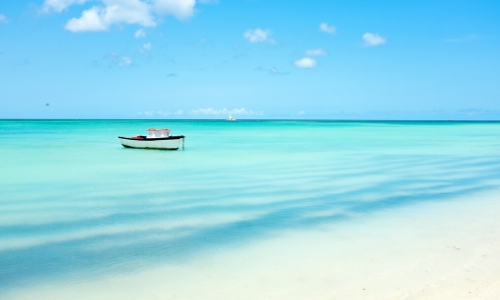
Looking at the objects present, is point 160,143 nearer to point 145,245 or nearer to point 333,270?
point 145,245

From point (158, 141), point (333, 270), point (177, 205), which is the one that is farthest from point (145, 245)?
point (158, 141)

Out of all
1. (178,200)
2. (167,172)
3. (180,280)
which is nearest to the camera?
(180,280)

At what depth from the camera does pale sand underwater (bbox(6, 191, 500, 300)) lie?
14.0 ft

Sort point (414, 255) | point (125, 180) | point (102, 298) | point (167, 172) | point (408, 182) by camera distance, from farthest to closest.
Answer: point (167, 172) < point (125, 180) < point (408, 182) < point (414, 255) < point (102, 298)

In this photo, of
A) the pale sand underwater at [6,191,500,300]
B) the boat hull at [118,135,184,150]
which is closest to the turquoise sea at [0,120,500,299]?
the pale sand underwater at [6,191,500,300]

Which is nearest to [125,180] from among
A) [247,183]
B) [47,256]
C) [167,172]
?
[167,172]

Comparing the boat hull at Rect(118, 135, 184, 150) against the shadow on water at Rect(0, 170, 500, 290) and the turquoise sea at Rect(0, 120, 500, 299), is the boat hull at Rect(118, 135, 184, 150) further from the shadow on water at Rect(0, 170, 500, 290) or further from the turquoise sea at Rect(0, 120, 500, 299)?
the shadow on water at Rect(0, 170, 500, 290)

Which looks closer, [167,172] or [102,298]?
[102,298]

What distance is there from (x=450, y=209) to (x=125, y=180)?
8.29 metres

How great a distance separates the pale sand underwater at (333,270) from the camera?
4.26 meters

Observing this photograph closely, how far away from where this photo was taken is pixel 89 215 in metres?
7.82

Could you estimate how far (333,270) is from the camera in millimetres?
4844

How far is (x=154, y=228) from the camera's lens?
6.76 meters

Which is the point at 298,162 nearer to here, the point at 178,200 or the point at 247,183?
the point at 247,183
